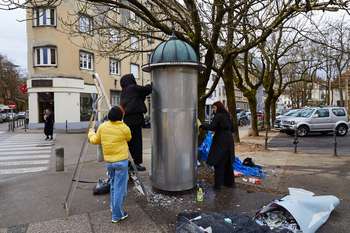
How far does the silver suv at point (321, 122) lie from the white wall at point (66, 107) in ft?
58.4

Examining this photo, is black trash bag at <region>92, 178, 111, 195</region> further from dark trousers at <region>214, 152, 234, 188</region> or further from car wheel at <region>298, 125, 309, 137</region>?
car wheel at <region>298, 125, 309, 137</region>

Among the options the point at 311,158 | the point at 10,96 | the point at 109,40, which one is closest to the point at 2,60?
the point at 10,96

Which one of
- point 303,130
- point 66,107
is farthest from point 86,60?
point 303,130

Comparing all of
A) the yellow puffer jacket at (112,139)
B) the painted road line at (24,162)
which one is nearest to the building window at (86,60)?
the painted road line at (24,162)

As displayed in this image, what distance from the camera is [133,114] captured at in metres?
6.72

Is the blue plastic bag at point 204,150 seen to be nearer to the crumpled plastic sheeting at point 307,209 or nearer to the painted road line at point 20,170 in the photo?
the crumpled plastic sheeting at point 307,209

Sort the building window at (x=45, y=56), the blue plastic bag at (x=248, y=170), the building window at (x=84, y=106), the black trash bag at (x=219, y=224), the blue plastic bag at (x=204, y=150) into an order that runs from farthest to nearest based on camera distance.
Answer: the building window at (x=84, y=106), the building window at (x=45, y=56), the blue plastic bag at (x=204, y=150), the blue plastic bag at (x=248, y=170), the black trash bag at (x=219, y=224)

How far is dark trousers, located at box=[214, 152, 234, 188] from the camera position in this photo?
269 inches

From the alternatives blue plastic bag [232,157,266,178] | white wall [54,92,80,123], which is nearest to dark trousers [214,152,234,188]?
blue plastic bag [232,157,266,178]

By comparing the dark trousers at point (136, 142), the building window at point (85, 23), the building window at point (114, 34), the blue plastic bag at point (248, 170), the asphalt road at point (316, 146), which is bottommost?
the asphalt road at point (316, 146)

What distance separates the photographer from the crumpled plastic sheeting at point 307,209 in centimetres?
467

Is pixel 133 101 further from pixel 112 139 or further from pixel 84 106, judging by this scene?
pixel 84 106

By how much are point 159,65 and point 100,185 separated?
2.57 meters

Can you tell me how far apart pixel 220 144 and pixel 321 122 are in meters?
16.8
